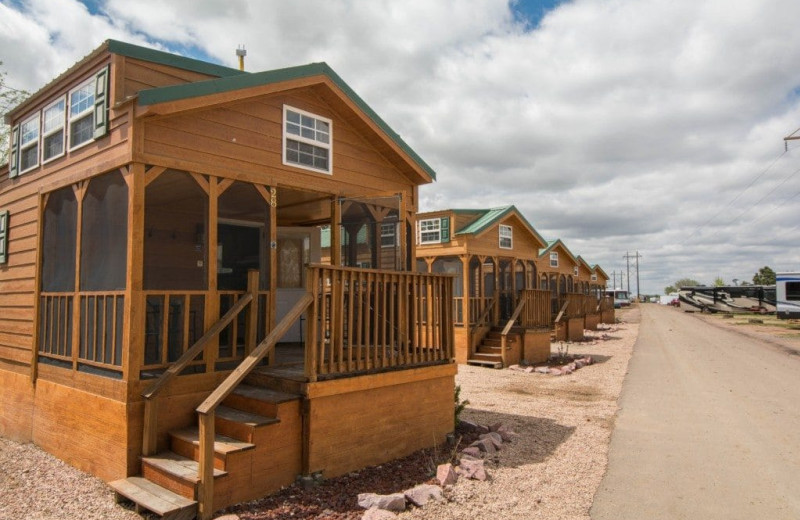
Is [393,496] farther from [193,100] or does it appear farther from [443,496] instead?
[193,100]

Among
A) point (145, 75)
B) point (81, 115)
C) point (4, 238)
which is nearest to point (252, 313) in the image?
point (145, 75)

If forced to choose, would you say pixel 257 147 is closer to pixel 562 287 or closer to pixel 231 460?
pixel 231 460

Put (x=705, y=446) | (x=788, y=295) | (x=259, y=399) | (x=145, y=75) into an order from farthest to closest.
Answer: (x=788, y=295) → (x=705, y=446) → (x=145, y=75) → (x=259, y=399)

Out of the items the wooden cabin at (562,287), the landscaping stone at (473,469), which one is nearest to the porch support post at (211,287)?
the landscaping stone at (473,469)

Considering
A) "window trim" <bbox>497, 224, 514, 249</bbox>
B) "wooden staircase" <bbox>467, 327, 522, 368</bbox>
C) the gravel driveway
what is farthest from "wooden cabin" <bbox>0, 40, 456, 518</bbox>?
"window trim" <bbox>497, 224, 514, 249</bbox>

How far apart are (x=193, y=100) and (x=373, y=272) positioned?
8.77ft

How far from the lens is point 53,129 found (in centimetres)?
734

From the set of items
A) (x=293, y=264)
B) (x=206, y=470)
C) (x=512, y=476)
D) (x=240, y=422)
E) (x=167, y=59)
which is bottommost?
(x=512, y=476)

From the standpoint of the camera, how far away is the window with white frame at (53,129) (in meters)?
7.14

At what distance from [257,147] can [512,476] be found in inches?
188

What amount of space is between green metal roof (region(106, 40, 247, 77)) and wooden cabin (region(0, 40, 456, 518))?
0.05ft

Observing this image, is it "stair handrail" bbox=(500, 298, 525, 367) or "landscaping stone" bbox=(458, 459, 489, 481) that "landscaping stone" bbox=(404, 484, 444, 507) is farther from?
"stair handrail" bbox=(500, 298, 525, 367)

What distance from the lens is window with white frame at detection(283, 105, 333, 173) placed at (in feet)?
23.4

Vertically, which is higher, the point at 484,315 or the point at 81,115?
the point at 81,115
